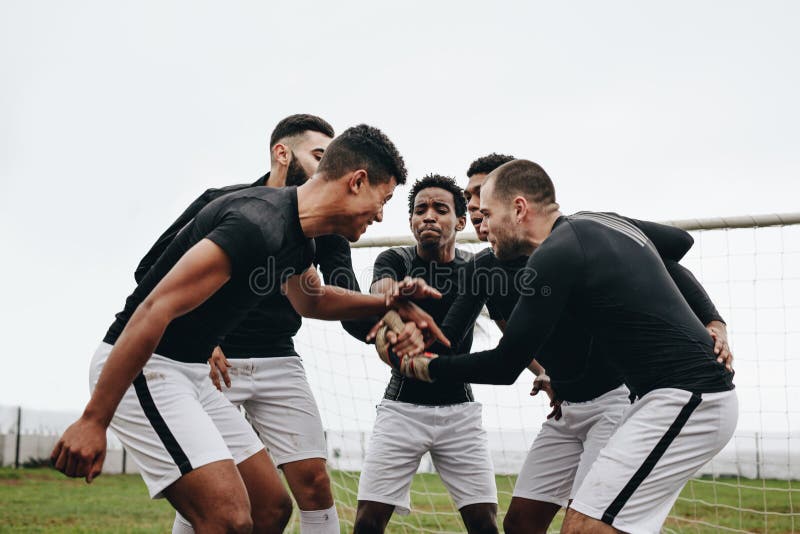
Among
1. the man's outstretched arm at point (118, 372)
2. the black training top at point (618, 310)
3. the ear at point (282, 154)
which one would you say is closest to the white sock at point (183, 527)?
the man's outstretched arm at point (118, 372)

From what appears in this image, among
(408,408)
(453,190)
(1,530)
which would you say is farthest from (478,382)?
(1,530)

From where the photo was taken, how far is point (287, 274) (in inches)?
138

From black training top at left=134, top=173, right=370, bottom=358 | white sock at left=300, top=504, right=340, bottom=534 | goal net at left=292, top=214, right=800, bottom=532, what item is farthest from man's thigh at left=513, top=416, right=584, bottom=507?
goal net at left=292, top=214, right=800, bottom=532

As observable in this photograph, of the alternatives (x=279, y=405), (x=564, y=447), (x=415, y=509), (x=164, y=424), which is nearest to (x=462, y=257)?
(x=564, y=447)

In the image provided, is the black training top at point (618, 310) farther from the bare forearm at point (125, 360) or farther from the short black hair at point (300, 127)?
the short black hair at point (300, 127)

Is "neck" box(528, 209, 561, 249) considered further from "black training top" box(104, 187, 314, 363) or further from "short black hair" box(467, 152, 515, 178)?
"short black hair" box(467, 152, 515, 178)

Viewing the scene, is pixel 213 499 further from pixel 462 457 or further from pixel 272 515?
pixel 462 457

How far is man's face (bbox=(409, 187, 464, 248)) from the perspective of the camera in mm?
5254

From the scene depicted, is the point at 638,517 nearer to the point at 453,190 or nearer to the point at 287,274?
the point at 287,274

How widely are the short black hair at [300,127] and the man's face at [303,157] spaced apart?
0.06m

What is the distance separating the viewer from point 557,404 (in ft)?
14.9

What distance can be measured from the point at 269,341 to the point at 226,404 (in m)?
0.98

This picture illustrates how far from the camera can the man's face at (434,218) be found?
5.25 m

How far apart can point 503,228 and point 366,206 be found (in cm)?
73
